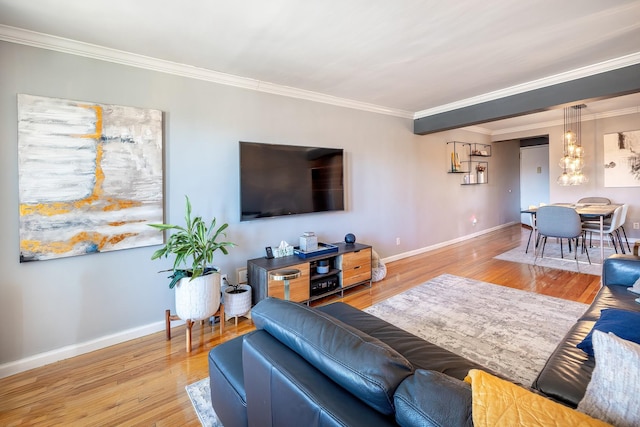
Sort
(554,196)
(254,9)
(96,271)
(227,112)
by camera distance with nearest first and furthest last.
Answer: (254,9)
(96,271)
(227,112)
(554,196)

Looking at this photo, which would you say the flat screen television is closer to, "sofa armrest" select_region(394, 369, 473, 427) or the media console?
the media console

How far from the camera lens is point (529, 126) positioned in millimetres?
6402

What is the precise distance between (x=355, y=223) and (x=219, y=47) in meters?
2.67

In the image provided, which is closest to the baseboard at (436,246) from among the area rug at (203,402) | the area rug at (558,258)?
the area rug at (558,258)

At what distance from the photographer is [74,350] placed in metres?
2.29

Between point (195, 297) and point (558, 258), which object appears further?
point (558, 258)

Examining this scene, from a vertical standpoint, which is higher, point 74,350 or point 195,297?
point 195,297

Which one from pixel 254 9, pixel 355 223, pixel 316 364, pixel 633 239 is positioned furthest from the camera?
pixel 633 239

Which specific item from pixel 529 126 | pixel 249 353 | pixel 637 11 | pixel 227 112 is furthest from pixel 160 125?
pixel 529 126

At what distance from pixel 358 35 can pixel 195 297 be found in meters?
2.43

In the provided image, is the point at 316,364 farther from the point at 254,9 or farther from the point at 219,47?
the point at 219,47

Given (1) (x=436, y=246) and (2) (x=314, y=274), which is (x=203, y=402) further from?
(1) (x=436, y=246)

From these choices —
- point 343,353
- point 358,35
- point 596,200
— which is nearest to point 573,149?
point 596,200

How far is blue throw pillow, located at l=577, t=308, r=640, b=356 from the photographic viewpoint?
1.29m
